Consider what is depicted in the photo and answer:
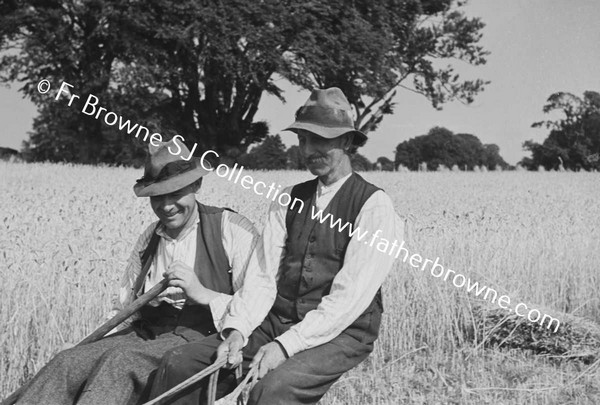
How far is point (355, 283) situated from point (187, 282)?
2.38 feet

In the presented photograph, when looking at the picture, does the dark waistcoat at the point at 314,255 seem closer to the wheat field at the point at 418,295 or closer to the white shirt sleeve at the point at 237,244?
the white shirt sleeve at the point at 237,244

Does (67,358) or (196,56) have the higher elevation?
(196,56)

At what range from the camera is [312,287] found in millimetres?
3121

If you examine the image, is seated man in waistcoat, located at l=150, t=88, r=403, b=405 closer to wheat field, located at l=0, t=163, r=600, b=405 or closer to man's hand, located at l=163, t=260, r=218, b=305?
man's hand, located at l=163, t=260, r=218, b=305

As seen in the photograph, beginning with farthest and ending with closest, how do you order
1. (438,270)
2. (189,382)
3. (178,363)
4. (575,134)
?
(575,134) < (438,270) < (178,363) < (189,382)

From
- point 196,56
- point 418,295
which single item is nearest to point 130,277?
point 418,295

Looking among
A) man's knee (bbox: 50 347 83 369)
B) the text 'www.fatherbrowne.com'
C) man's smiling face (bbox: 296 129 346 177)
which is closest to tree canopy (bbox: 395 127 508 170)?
the text 'www.fatherbrowne.com'

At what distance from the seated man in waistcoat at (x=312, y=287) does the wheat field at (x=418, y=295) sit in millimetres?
1198

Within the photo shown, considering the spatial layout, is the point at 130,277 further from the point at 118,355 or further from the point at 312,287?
the point at 312,287

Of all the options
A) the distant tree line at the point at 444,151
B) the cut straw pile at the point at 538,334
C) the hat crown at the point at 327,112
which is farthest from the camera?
the distant tree line at the point at 444,151

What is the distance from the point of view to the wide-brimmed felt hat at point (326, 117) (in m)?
3.13

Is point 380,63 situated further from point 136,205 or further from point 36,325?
point 36,325

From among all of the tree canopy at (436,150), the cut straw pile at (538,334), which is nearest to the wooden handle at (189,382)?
the cut straw pile at (538,334)

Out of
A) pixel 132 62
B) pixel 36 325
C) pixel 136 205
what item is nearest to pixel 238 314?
pixel 36 325
